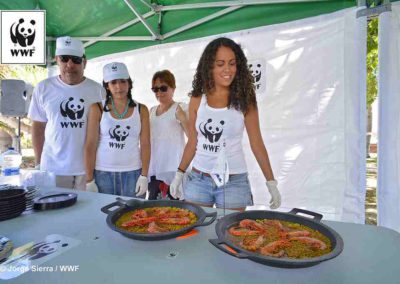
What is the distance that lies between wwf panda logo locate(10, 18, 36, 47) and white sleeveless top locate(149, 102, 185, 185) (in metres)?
2.23

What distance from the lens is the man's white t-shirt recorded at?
2037mm

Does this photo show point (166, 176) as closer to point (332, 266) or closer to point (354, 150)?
point (354, 150)

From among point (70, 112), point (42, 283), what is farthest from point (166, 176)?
point (42, 283)

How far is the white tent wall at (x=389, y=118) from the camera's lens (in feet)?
6.48

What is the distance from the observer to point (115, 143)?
1.80m

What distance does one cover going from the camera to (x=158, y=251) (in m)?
0.82

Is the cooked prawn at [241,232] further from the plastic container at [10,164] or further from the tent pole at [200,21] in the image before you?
the tent pole at [200,21]

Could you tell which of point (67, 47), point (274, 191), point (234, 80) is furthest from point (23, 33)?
point (274, 191)

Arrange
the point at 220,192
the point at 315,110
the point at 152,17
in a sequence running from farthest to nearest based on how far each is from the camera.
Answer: the point at 152,17, the point at 315,110, the point at 220,192

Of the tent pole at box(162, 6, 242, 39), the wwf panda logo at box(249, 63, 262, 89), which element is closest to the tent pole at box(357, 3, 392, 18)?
the wwf panda logo at box(249, 63, 262, 89)

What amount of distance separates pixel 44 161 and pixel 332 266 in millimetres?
2093

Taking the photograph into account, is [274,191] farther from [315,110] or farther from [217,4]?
[217,4]

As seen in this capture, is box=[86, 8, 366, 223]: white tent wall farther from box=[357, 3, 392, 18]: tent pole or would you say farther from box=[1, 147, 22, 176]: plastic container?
box=[1, 147, 22, 176]: plastic container

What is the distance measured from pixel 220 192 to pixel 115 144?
80cm
